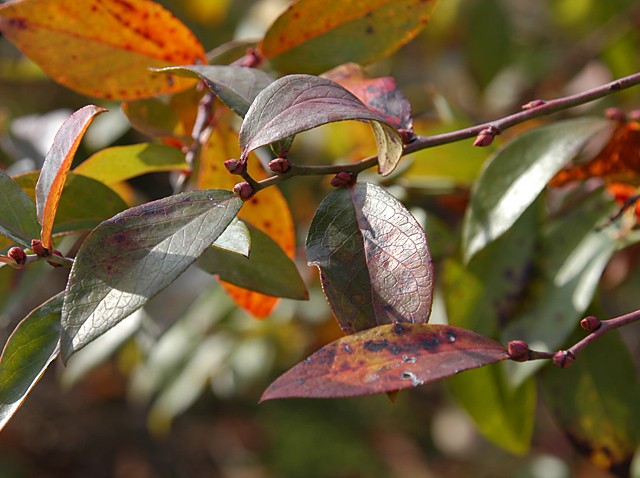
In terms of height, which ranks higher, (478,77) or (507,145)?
(507,145)

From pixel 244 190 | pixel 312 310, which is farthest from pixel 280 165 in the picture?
pixel 312 310

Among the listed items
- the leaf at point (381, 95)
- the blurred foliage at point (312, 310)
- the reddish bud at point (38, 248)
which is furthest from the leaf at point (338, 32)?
the reddish bud at point (38, 248)

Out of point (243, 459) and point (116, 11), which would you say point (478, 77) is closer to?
point (116, 11)

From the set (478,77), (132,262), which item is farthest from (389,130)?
(478,77)

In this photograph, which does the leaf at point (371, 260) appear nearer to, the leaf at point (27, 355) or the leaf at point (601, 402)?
the leaf at point (27, 355)

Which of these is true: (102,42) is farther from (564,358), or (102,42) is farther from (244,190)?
(564,358)
